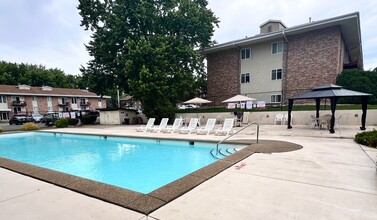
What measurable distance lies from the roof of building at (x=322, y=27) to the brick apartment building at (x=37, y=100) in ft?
97.9

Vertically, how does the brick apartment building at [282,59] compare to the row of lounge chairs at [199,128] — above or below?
above

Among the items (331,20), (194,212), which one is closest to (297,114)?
(331,20)

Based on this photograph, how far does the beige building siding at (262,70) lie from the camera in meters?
19.8

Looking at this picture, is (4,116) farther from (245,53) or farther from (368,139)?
(368,139)

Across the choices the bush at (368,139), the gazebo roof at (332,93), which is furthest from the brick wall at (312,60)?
the bush at (368,139)

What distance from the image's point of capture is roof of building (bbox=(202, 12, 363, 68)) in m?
15.6

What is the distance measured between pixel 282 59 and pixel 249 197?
64.0 ft

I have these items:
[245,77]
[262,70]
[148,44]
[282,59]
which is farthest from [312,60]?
[148,44]

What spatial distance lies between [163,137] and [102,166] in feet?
13.3

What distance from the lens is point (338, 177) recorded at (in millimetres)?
3973

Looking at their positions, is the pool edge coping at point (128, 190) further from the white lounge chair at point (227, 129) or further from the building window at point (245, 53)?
the building window at point (245, 53)

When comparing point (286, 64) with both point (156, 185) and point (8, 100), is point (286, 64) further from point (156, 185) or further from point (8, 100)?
point (8, 100)

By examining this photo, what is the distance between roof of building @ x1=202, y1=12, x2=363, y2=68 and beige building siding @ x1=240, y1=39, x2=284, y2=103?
113cm

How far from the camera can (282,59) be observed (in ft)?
63.5
